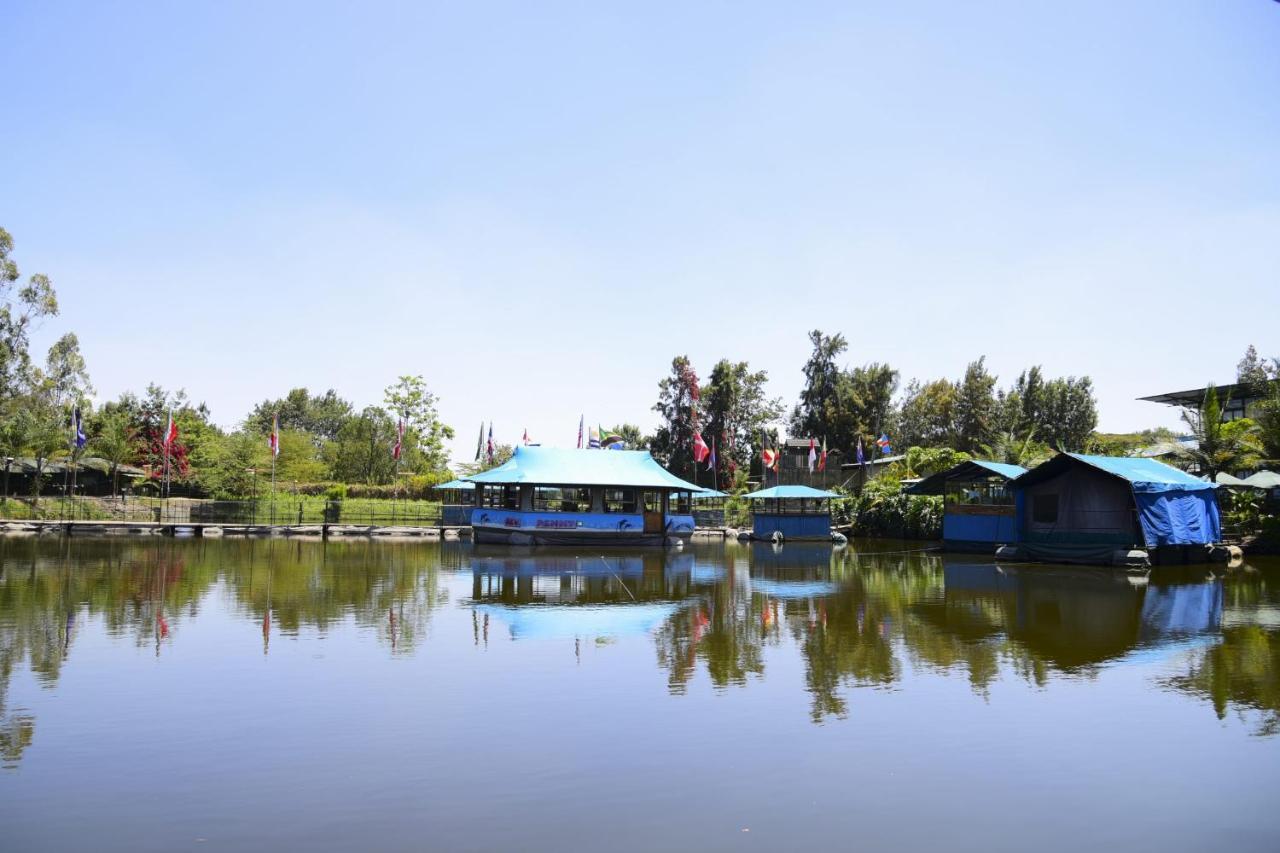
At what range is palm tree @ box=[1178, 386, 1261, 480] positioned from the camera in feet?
108

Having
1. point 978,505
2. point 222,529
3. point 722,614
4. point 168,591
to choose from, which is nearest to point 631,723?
point 722,614

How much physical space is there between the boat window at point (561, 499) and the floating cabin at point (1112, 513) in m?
15.0

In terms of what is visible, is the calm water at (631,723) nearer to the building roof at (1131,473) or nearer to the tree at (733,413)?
the building roof at (1131,473)

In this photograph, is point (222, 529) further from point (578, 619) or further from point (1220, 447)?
point (1220, 447)

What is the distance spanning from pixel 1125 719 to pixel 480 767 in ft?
20.2

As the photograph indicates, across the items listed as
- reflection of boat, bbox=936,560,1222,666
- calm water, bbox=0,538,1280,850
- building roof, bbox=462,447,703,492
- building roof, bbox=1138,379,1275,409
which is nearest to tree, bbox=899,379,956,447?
building roof, bbox=1138,379,1275,409

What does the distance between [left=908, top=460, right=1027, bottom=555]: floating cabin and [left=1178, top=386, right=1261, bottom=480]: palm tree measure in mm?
8444

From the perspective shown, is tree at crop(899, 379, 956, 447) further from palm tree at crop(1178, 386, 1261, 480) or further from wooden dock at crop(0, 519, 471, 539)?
wooden dock at crop(0, 519, 471, 539)

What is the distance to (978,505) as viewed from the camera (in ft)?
100

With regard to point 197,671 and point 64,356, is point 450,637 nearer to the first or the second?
point 197,671

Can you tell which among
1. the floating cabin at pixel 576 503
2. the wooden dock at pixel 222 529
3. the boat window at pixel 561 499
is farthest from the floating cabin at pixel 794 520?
the wooden dock at pixel 222 529

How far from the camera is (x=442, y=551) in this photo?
1224 inches

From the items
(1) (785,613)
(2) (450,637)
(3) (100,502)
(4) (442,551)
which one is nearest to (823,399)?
(4) (442,551)

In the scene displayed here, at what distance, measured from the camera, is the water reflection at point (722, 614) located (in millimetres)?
10922
